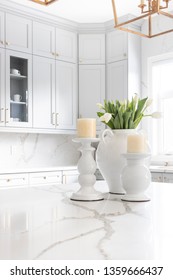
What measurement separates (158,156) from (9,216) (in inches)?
130

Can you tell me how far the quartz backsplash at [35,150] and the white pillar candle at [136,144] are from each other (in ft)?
9.62

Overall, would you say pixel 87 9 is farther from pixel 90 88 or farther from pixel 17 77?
pixel 17 77

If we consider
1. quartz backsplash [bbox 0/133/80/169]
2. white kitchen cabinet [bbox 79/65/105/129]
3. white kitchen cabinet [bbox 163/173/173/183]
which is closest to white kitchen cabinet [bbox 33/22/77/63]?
white kitchen cabinet [bbox 79/65/105/129]

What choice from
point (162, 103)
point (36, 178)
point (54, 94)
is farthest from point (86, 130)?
point (162, 103)

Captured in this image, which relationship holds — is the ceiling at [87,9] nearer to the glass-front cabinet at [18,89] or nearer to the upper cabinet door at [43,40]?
the upper cabinet door at [43,40]

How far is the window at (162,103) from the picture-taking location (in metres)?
4.16

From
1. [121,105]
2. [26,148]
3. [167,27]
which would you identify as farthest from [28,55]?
[121,105]

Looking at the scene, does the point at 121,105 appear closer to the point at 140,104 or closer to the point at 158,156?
the point at 140,104

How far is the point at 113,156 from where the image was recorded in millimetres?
1387

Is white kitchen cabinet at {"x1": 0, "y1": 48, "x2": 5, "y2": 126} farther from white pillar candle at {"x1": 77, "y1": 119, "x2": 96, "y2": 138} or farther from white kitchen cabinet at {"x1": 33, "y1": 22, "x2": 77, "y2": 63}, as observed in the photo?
white pillar candle at {"x1": 77, "y1": 119, "x2": 96, "y2": 138}

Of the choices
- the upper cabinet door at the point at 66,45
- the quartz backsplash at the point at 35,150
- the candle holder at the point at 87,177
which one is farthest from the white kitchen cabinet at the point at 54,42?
the candle holder at the point at 87,177

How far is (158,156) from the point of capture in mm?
4148

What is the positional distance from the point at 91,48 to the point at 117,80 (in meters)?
0.58
